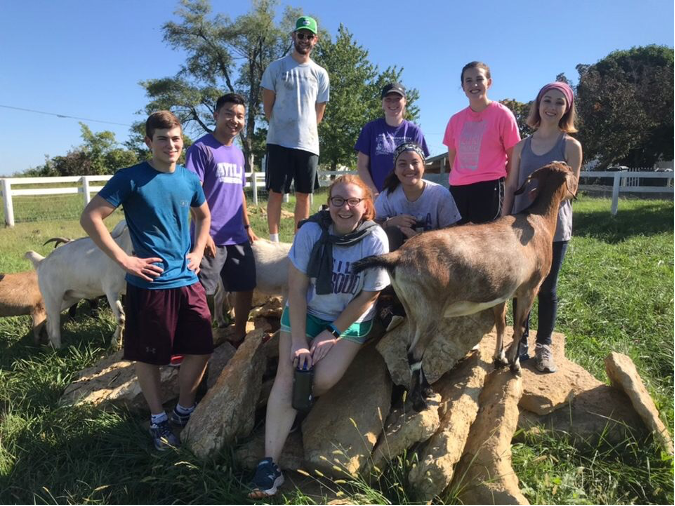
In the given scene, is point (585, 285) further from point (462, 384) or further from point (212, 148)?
point (212, 148)

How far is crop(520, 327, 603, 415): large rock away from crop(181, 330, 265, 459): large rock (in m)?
2.01

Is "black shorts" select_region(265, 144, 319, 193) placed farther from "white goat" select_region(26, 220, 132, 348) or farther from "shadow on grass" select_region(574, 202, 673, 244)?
"shadow on grass" select_region(574, 202, 673, 244)

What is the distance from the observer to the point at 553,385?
3.33 metres

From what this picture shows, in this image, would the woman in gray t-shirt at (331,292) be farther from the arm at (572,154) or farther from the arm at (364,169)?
the arm at (364,169)

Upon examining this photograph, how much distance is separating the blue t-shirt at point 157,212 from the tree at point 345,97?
2404cm

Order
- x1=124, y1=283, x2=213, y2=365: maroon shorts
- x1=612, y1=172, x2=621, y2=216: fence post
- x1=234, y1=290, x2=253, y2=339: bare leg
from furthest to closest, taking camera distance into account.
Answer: x1=612, y1=172, x2=621, y2=216: fence post, x1=234, y1=290, x2=253, y2=339: bare leg, x1=124, y1=283, x2=213, y2=365: maroon shorts

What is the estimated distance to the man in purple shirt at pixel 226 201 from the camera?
400cm

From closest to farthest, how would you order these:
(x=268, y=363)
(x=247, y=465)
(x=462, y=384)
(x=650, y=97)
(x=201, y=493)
A: (x=201, y=493)
(x=247, y=465)
(x=462, y=384)
(x=268, y=363)
(x=650, y=97)

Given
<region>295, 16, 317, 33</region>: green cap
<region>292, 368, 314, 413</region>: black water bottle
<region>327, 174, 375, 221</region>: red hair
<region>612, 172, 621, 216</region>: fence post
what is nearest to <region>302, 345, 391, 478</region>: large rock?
<region>292, 368, 314, 413</region>: black water bottle

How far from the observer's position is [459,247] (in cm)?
288

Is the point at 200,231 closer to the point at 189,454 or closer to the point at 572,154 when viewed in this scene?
the point at 189,454

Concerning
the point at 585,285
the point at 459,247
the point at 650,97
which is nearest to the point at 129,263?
the point at 459,247

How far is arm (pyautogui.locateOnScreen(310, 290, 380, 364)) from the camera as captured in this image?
Result: 118 inches

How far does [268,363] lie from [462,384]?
1.64 metres
